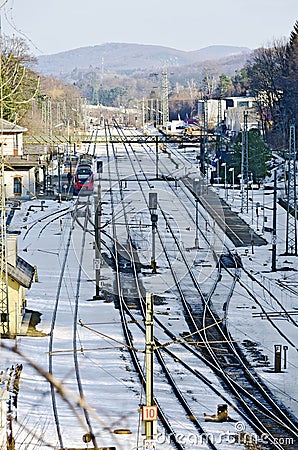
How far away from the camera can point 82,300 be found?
1614 cm

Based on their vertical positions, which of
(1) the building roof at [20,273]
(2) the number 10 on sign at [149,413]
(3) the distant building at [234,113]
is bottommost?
(1) the building roof at [20,273]

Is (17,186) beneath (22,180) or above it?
beneath

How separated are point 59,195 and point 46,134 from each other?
1437 centimetres

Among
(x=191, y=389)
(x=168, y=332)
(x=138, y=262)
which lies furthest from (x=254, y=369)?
(x=138, y=262)

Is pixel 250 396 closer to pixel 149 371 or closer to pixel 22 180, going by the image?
pixel 149 371

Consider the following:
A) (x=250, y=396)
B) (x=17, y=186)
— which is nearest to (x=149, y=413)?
(x=250, y=396)

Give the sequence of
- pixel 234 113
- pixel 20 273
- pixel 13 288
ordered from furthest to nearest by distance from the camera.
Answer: pixel 234 113
pixel 20 273
pixel 13 288

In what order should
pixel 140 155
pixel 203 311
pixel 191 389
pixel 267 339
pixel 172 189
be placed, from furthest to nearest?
pixel 140 155
pixel 172 189
pixel 203 311
pixel 267 339
pixel 191 389

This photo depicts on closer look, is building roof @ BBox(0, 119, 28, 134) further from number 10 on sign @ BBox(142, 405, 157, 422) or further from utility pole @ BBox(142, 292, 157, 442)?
number 10 on sign @ BBox(142, 405, 157, 422)

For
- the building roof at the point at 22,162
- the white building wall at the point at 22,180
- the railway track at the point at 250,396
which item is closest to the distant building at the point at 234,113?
the building roof at the point at 22,162

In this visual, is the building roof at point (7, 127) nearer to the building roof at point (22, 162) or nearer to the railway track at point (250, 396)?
the building roof at point (22, 162)

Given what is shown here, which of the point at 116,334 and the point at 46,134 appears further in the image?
the point at 46,134

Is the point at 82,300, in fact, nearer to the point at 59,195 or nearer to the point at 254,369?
the point at 254,369

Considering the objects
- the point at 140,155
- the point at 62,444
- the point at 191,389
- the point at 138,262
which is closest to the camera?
the point at 62,444
